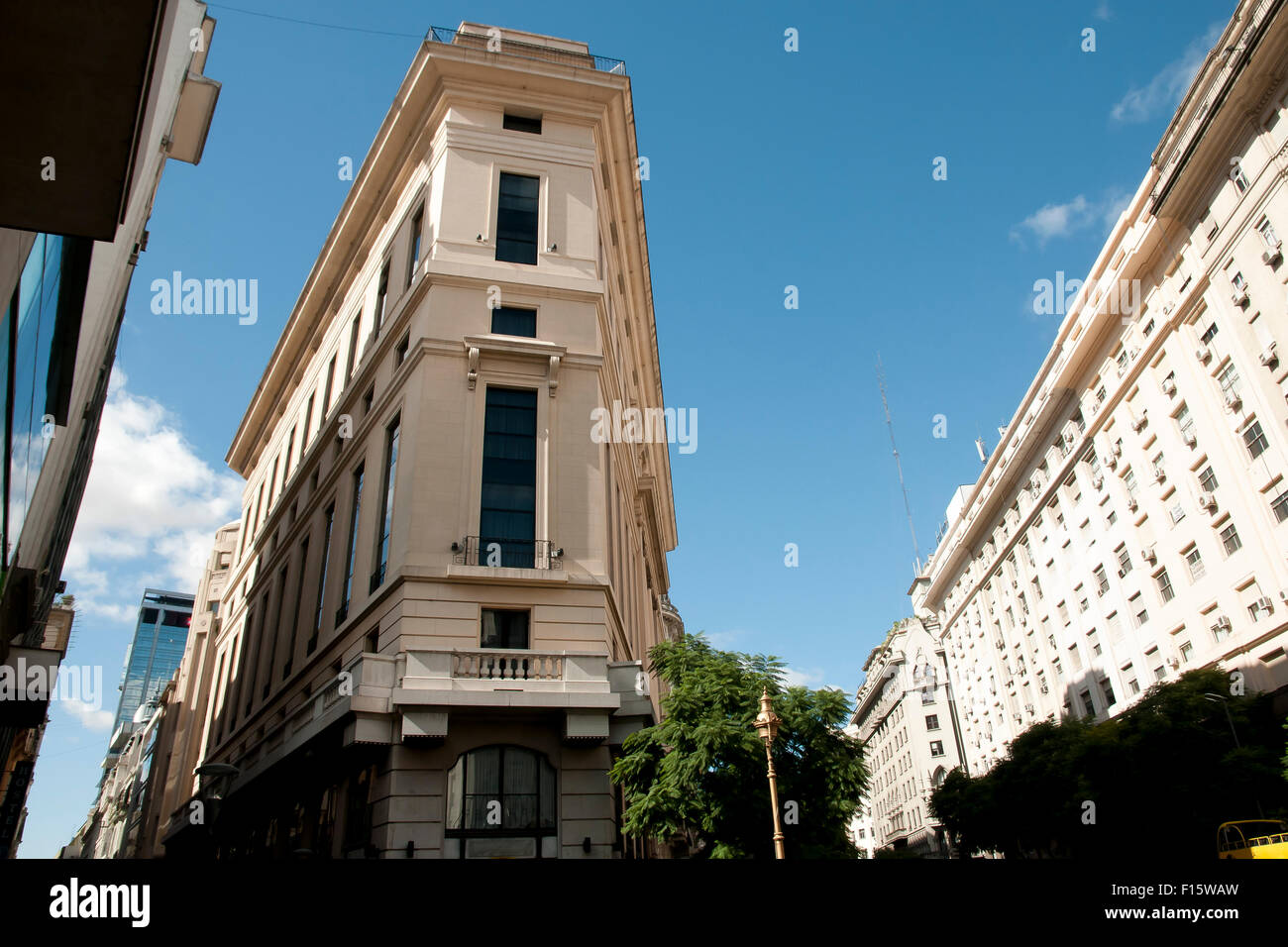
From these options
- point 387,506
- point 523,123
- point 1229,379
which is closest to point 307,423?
point 387,506

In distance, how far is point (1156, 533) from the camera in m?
43.4

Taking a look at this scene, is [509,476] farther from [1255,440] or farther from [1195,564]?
[1195,564]

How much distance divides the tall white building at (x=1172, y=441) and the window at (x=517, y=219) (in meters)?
30.7

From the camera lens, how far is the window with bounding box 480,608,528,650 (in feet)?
70.5

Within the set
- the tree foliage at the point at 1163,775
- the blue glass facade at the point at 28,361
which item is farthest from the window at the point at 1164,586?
the blue glass facade at the point at 28,361

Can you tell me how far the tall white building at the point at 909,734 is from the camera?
289ft

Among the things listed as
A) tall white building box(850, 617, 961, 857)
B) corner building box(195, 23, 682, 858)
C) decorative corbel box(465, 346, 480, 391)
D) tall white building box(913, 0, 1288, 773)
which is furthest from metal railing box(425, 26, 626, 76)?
tall white building box(850, 617, 961, 857)

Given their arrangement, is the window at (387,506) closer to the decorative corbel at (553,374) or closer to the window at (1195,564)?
the decorative corbel at (553,374)

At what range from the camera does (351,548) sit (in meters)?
27.3

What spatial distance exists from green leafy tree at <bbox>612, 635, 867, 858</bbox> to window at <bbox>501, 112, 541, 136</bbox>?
69.4 feet

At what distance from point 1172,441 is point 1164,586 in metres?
7.98
